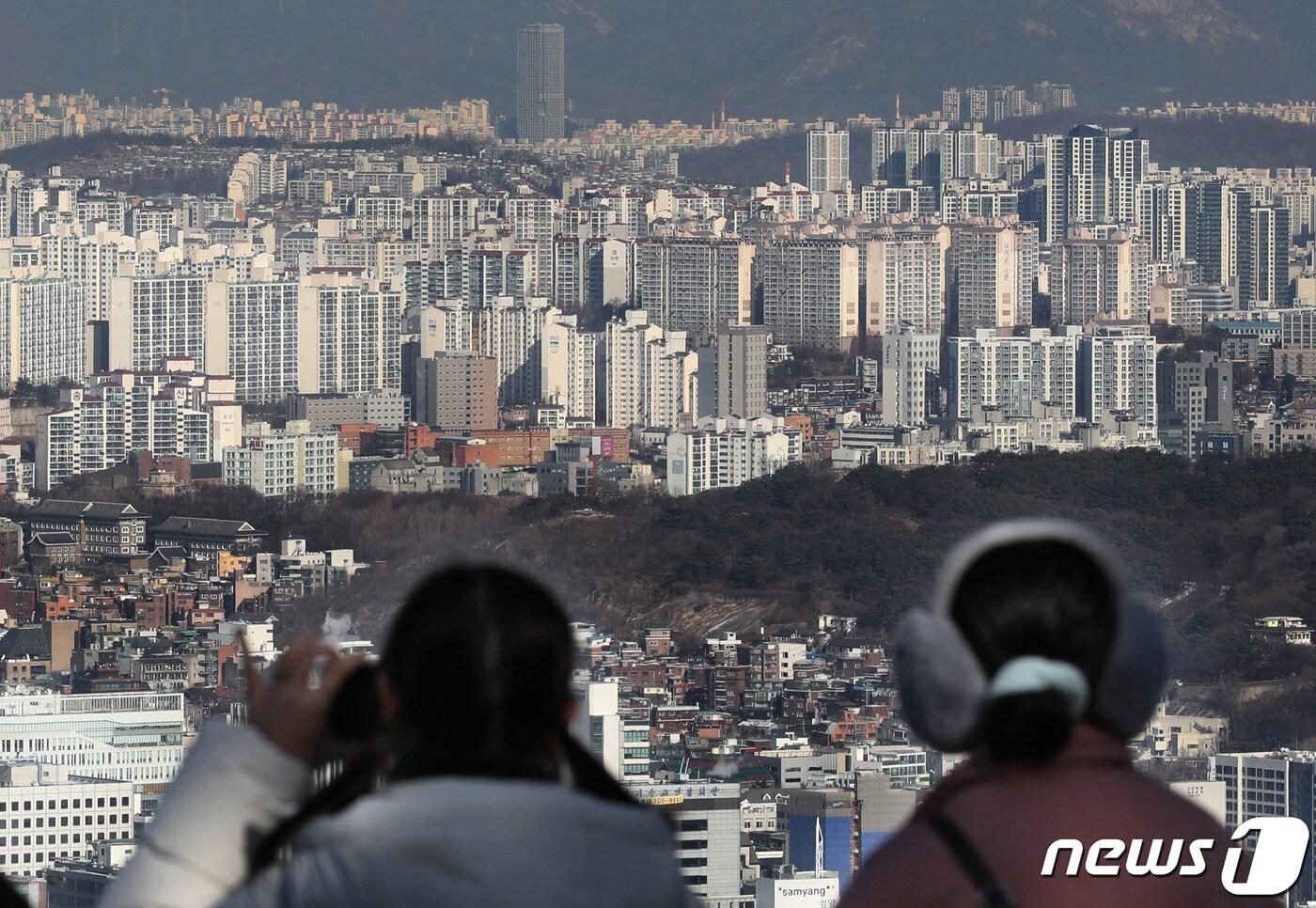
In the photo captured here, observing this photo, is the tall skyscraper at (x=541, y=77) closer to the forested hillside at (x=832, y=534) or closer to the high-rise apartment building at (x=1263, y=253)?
the high-rise apartment building at (x=1263, y=253)

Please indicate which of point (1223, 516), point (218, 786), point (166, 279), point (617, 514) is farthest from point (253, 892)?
point (166, 279)

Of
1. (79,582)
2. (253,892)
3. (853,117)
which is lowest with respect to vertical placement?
(79,582)

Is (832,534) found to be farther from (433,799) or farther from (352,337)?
(433,799)

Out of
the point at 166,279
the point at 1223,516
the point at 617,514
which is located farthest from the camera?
the point at 166,279

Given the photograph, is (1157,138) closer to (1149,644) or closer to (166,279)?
(166,279)

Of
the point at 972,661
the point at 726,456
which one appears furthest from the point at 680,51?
the point at 972,661

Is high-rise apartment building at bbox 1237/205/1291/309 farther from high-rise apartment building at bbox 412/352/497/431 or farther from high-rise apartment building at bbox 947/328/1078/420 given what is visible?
high-rise apartment building at bbox 412/352/497/431
